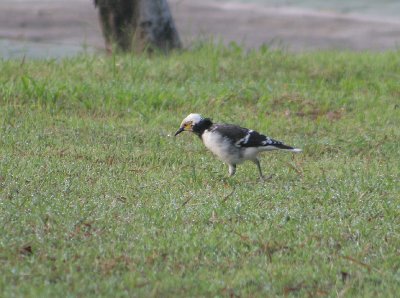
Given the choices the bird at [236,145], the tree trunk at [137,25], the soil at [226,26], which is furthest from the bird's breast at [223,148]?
the soil at [226,26]

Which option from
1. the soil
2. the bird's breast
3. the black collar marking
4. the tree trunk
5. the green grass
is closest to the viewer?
the green grass

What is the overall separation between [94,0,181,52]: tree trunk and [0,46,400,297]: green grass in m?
0.35

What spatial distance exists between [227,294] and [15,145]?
152 inches

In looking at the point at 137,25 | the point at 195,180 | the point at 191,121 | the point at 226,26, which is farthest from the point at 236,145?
the point at 226,26

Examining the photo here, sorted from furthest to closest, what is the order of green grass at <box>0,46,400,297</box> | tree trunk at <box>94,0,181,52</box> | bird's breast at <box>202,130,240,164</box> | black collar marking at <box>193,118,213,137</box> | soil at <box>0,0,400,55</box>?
soil at <box>0,0,400,55</box> → tree trunk at <box>94,0,181,52</box> → black collar marking at <box>193,118,213,137</box> → bird's breast at <box>202,130,240,164</box> → green grass at <box>0,46,400,297</box>

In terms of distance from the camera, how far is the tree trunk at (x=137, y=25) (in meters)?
12.9

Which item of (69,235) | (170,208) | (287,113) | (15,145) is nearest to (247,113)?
(287,113)

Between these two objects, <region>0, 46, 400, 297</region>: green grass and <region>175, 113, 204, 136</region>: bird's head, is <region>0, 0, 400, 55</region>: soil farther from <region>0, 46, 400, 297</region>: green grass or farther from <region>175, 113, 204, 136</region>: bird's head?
<region>175, 113, 204, 136</region>: bird's head

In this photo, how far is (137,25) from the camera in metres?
13.0

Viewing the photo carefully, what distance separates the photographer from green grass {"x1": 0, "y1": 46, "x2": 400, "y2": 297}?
245 inches

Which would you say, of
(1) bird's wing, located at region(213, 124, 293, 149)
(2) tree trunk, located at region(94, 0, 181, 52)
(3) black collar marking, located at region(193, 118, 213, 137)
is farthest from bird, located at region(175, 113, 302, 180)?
(2) tree trunk, located at region(94, 0, 181, 52)

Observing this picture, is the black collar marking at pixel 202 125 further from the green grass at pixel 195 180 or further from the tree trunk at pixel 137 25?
the tree trunk at pixel 137 25

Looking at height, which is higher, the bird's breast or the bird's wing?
the bird's wing

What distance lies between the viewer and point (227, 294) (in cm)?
593
